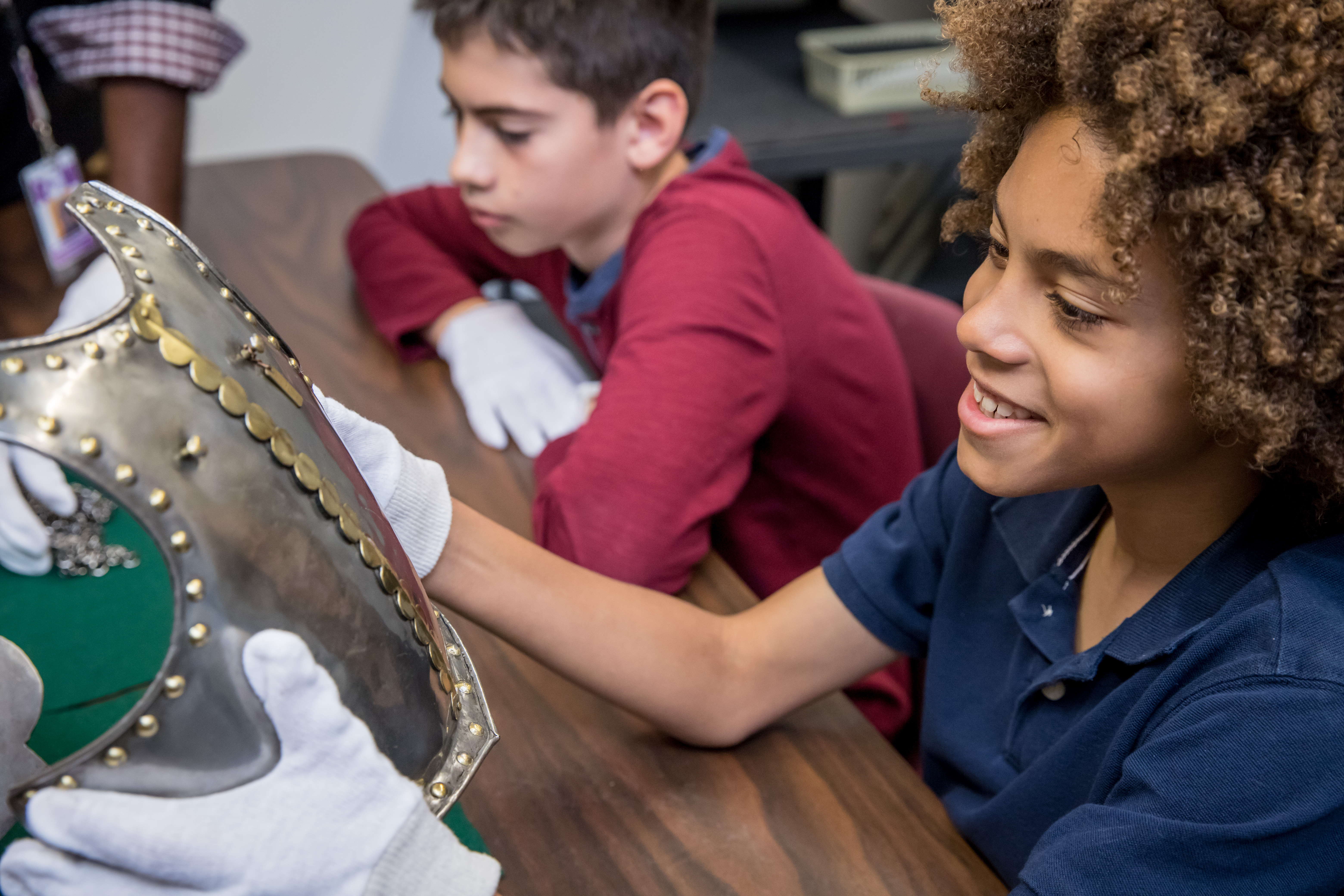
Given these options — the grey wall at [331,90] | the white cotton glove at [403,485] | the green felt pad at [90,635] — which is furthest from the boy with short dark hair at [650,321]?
the grey wall at [331,90]

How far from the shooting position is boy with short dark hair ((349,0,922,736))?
3.34 feet

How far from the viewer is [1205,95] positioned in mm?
535

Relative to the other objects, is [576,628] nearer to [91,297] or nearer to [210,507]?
[210,507]

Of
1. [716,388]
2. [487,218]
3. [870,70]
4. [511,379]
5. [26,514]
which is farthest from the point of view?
[870,70]

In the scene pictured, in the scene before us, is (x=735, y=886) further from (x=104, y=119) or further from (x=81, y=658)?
(x=104, y=119)

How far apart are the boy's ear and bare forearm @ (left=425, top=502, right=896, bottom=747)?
628mm

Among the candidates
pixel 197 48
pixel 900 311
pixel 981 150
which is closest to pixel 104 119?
pixel 197 48

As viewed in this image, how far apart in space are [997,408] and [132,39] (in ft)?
4.55

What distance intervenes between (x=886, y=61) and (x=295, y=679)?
2.01 m

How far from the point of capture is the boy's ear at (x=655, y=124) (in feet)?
4.26

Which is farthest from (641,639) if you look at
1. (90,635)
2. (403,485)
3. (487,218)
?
(487,218)

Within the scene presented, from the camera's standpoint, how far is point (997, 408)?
0.69 m

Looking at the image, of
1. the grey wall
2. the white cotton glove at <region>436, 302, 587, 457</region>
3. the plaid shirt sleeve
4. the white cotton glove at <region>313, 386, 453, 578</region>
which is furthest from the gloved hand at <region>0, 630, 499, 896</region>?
the grey wall

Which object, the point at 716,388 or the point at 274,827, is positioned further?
the point at 716,388
